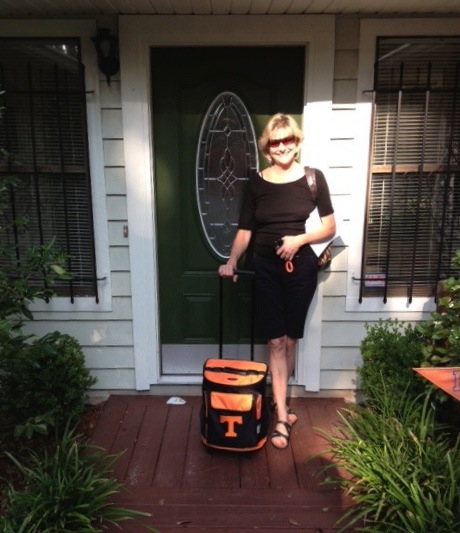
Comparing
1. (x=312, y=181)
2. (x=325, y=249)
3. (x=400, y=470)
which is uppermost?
(x=312, y=181)

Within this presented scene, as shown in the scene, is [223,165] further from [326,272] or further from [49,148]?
[49,148]

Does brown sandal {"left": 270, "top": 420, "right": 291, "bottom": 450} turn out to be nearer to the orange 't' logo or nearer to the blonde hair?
the orange 't' logo

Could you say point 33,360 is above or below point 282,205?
below

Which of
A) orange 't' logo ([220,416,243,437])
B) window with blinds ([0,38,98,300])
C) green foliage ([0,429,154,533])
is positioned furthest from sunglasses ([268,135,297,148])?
green foliage ([0,429,154,533])

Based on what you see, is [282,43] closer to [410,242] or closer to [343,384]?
[410,242]

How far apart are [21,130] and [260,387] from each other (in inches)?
79.4

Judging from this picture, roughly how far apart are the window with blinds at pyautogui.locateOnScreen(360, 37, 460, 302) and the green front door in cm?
53

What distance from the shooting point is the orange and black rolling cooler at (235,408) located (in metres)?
2.52

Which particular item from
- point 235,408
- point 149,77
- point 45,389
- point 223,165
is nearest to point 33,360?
point 45,389

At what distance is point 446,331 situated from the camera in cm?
241

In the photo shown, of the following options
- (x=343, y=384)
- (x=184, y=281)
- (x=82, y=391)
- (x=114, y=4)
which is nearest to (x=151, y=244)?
(x=184, y=281)

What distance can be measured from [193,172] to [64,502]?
6.24ft

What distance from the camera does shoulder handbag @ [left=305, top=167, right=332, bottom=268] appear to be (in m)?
2.66

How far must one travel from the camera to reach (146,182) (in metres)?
2.98
